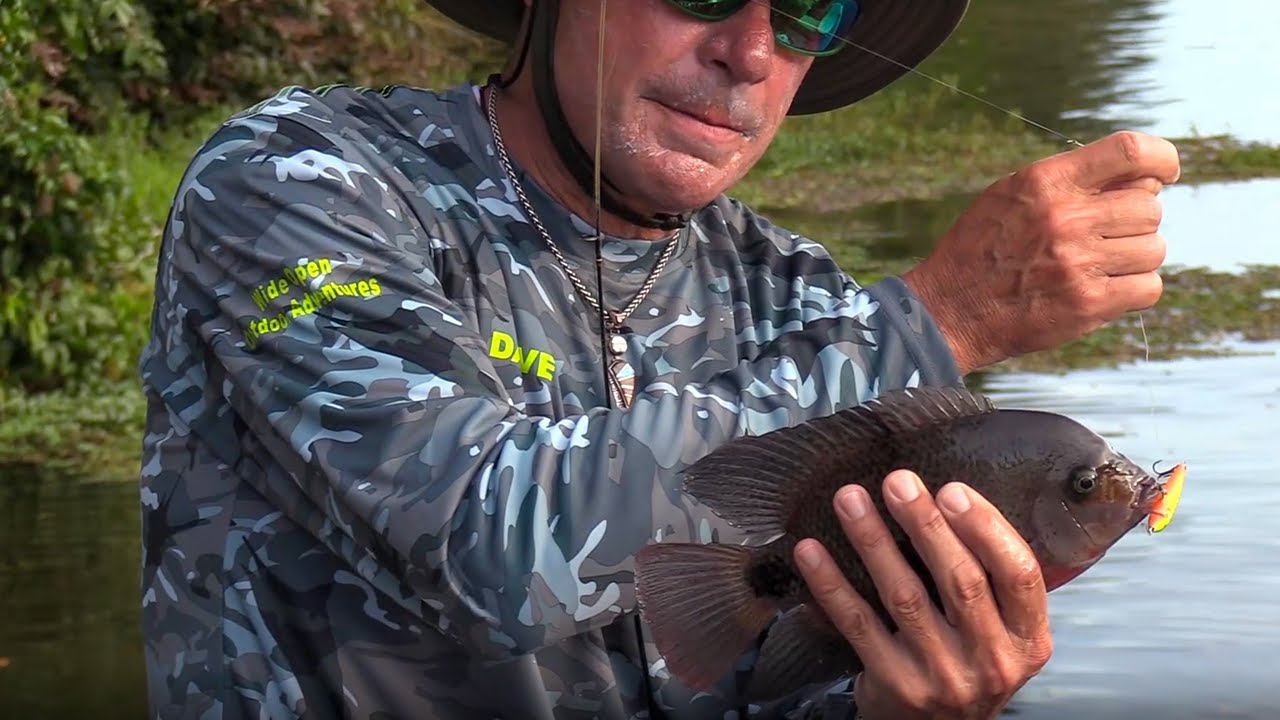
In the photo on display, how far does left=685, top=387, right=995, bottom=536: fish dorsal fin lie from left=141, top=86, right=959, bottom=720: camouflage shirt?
0.11 feet

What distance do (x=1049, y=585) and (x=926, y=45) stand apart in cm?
135

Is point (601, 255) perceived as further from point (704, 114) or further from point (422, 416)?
point (422, 416)

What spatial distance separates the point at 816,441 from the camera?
2.20 m

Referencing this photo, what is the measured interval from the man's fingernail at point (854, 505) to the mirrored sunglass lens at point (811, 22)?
0.90 metres

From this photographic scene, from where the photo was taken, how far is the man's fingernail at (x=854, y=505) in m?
2.08

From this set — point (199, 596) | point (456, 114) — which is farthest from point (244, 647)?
point (456, 114)

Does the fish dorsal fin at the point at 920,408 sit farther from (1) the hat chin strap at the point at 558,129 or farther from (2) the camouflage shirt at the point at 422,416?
(1) the hat chin strap at the point at 558,129

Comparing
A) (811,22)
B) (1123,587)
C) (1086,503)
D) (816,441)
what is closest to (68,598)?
(1123,587)

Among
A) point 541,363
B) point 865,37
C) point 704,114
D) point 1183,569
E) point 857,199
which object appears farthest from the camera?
point 857,199

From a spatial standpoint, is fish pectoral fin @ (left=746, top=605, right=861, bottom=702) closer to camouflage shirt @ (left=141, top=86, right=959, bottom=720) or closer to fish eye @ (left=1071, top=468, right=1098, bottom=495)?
camouflage shirt @ (left=141, top=86, right=959, bottom=720)

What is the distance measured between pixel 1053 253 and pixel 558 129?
839 mm

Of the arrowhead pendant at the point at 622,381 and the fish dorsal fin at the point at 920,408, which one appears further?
the arrowhead pendant at the point at 622,381

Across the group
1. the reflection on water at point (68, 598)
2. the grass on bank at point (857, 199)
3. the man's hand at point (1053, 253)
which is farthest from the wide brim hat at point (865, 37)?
the grass on bank at point (857, 199)

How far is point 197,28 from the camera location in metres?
10.1
